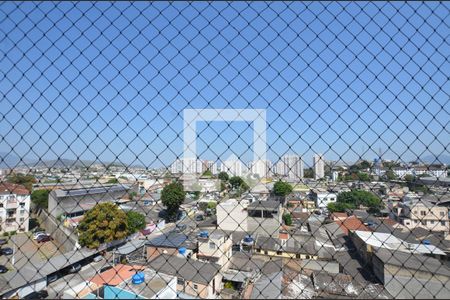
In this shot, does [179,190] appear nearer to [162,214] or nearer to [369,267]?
[162,214]

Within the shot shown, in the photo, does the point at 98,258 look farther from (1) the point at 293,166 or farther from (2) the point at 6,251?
(1) the point at 293,166

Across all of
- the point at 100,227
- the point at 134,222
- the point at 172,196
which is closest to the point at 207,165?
the point at 100,227

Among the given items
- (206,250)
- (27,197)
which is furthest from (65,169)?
(27,197)

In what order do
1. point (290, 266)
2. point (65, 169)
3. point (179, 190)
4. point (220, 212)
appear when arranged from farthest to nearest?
point (179, 190) → point (220, 212) → point (290, 266) → point (65, 169)

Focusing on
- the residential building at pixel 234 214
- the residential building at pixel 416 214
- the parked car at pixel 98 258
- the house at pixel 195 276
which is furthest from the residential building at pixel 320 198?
the house at pixel 195 276

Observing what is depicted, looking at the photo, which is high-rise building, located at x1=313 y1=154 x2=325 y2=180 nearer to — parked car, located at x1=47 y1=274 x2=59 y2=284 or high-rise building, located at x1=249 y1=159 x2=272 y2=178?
high-rise building, located at x1=249 y1=159 x2=272 y2=178

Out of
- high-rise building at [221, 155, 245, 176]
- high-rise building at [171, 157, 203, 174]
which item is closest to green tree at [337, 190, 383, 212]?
high-rise building at [221, 155, 245, 176]
